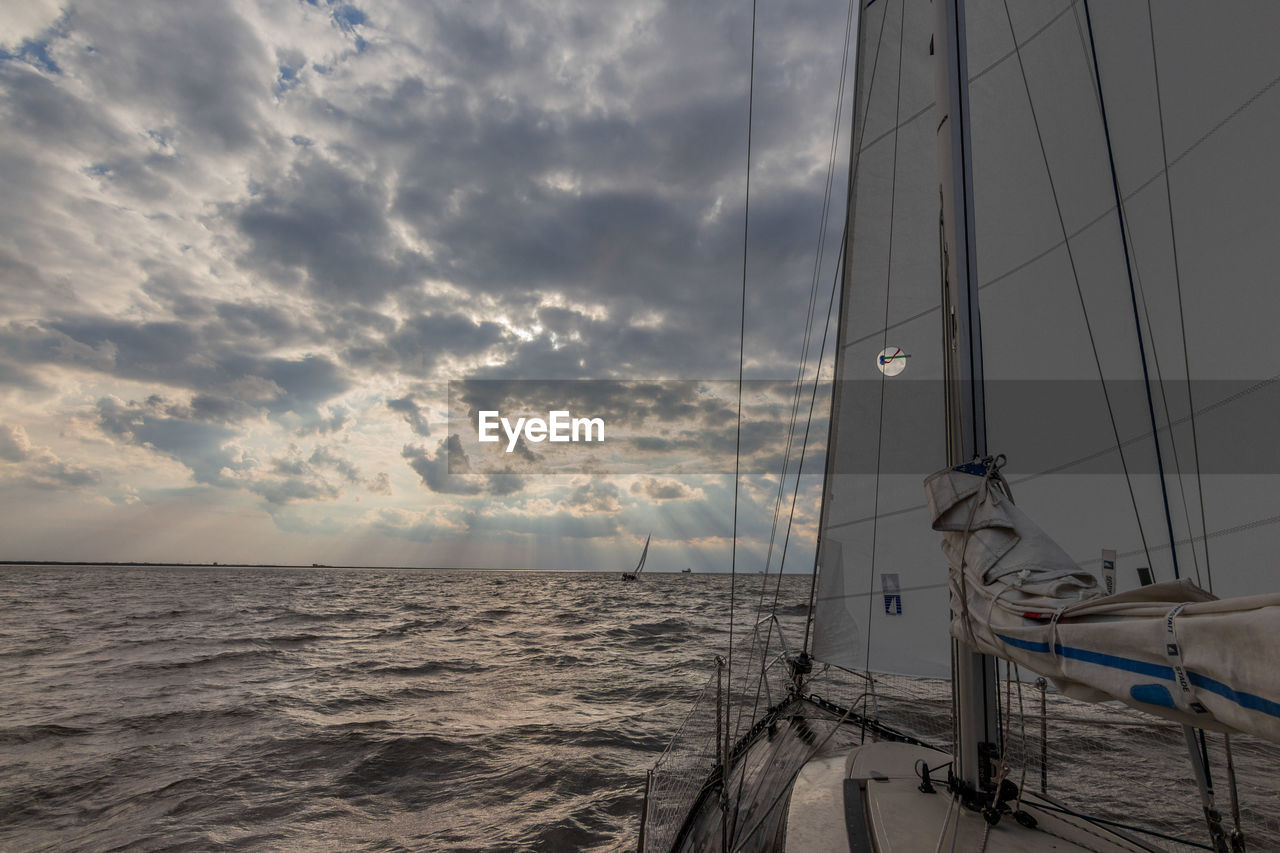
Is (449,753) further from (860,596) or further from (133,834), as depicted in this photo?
(860,596)

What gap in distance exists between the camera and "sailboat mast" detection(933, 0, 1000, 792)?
2.65 metres

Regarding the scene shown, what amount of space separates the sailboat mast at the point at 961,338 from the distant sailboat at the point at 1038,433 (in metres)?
0.01

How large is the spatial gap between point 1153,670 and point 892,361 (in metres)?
4.00

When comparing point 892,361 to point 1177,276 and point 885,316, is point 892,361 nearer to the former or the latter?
point 885,316

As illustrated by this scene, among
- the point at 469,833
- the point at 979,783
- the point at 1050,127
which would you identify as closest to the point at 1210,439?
the point at 979,783

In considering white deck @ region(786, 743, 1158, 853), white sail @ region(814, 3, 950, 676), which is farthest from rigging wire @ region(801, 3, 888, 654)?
white deck @ region(786, 743, 1158, 853)

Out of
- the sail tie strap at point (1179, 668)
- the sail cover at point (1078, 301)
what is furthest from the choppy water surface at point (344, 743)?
the sail tie strap at point (1179, 668)

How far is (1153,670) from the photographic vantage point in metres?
1.52

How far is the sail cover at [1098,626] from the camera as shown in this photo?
126cm

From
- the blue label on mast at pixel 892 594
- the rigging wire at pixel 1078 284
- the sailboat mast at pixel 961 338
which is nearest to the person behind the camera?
the sailboat mast at pixel 961 338

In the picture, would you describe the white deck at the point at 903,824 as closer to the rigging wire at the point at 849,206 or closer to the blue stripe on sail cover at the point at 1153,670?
the blue stripe on sail cover at the point at 1153,670

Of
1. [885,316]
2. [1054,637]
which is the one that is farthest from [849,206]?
[1054,637]

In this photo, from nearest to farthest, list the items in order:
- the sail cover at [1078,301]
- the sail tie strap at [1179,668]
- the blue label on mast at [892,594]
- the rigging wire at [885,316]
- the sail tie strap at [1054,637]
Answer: the sail tie strap at [1179,668] < the sail tie strap at [1054,637] < the sail cover at [1078,301] < the blue label on mast at [892,594] < the rigging wire at [885,316]

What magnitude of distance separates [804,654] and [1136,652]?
15.6 feet
